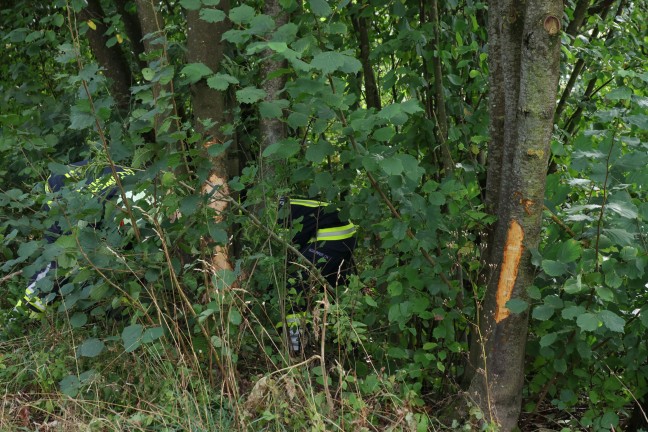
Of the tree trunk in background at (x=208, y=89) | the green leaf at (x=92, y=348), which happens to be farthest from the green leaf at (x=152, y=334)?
the tree trunk in background at (x=208, y=89)

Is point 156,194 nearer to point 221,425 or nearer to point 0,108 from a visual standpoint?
point 221,425

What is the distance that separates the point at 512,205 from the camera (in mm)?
3182

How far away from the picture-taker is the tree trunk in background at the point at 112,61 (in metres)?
6.66

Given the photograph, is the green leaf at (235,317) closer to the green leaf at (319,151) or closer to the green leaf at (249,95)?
the green leaf at (319,151)

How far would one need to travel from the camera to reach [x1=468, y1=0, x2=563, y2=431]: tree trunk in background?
9.98ft

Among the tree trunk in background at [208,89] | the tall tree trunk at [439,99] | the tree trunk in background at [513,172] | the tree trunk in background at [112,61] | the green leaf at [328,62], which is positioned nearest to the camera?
the green leaf at [328,62]

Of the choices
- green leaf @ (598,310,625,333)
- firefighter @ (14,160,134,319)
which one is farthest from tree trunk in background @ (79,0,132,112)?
green leaf @ (598,310,625,333)

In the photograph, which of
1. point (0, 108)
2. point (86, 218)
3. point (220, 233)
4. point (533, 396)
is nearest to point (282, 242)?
point (220, 233)

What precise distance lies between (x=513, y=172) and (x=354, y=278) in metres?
0.89

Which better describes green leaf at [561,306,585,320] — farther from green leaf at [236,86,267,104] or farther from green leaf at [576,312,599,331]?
green leaf at [236,86,267,104]

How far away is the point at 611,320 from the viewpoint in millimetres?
2863

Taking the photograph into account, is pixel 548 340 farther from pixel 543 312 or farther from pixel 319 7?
pixel 319 7

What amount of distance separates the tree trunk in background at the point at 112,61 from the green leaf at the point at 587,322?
15.6 feet

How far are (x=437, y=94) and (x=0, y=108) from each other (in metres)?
4.62
